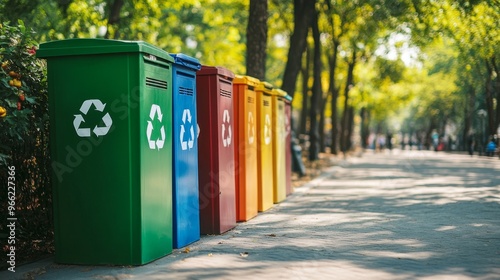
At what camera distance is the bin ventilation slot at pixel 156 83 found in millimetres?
7438

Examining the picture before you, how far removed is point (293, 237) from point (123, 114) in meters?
3.04

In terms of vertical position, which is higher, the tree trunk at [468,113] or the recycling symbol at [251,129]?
the tree trunk at [468,113]

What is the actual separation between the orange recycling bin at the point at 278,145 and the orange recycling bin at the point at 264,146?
0.37 m

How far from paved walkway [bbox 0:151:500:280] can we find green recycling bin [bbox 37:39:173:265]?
0.83 feet

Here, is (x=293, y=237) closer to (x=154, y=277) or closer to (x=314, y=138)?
(x=154, y=277)

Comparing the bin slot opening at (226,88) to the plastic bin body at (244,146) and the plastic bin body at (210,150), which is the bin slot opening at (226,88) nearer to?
the plastic bin body at (210,150)

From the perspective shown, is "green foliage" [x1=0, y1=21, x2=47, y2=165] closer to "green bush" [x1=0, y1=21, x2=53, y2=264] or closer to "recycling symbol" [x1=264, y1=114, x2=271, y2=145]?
"green bush" [x1=0, y1=21, x2=53, y2=264]

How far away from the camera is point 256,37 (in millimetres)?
17797

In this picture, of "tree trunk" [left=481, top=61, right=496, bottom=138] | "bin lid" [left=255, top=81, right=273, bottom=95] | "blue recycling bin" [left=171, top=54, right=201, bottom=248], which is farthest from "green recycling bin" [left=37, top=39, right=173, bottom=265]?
"tree trunk" [left=481, top=61, right=496, bottom=138]

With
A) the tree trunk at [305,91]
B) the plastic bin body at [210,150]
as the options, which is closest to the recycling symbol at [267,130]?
the plastic bin body at [210,150]

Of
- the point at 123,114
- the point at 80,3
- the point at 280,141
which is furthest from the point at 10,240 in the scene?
the point at 80,3

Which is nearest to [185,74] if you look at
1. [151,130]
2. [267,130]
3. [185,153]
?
[185,153]

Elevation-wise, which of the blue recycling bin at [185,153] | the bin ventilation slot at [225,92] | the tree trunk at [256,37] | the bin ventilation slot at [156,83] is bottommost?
the blue recycling bin at [185,153]

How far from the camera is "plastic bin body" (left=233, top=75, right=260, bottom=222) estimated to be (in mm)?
10984
